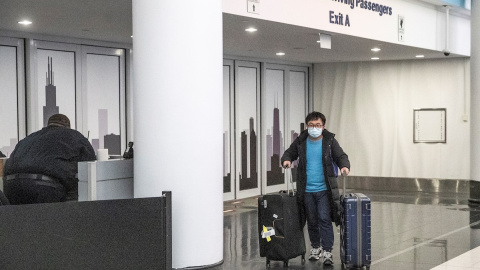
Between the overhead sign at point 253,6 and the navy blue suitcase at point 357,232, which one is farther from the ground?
the overhead sign at point 253,6

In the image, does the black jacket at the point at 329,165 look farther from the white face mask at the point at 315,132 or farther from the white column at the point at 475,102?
the white column at the point at 475,102

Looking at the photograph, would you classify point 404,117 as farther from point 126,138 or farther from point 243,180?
point 126,138

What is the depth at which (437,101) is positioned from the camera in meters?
16.8

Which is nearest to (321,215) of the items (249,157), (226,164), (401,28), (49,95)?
(49,95)

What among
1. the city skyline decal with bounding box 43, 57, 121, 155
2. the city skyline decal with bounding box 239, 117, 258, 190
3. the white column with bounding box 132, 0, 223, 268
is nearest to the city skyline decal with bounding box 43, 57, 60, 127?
the city skyline decal with bounding box 43, 57, 121, 155

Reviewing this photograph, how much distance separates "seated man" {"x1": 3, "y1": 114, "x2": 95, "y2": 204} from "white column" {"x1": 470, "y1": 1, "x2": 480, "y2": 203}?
29.3 ft

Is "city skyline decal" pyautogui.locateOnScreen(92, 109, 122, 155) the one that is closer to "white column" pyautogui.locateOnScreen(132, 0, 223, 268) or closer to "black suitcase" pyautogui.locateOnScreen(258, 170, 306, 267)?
"black suitcase" pyautogui.locateOnScreen(258, 170, 306, 267)

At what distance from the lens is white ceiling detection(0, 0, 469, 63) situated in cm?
886

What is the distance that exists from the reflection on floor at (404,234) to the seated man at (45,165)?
5.68 feet

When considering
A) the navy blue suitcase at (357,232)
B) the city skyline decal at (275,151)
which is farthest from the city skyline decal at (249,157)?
the navy blue suitcase at (357,232)

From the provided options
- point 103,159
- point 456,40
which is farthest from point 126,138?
point 456,40

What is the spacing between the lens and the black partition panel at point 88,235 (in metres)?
4.20

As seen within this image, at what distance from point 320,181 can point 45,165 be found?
295 cm

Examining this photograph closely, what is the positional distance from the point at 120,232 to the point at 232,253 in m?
4.61
